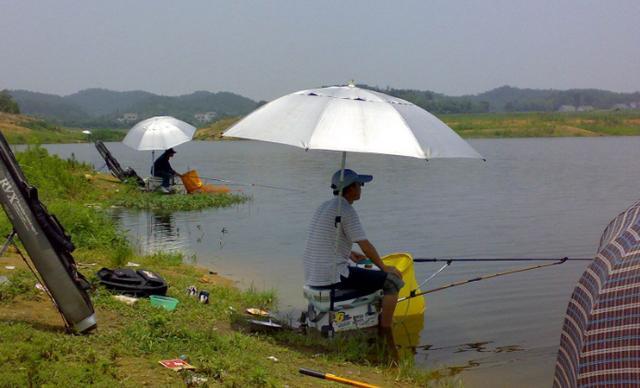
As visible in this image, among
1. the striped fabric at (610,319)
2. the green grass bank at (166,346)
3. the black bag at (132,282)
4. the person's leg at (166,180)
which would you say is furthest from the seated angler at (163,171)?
the striped fabric at (610,319)

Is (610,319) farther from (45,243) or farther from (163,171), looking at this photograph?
(163,171)

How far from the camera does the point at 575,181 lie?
2411 cm

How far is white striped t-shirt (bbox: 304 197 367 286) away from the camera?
638 centimetres

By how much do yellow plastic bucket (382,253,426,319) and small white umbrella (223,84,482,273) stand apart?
53.9 inches

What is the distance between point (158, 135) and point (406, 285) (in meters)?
11.7

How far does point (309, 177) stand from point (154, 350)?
21465 mm

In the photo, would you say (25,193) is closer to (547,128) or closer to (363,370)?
(363,370)

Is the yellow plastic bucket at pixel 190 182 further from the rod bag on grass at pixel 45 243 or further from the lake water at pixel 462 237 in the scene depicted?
the rod bag on grass at pixel 45 243

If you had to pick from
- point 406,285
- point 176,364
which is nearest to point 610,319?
point 176,364

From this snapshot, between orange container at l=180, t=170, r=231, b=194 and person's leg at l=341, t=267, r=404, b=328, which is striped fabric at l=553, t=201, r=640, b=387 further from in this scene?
orange container at l=180, t=170, r=231, b=194

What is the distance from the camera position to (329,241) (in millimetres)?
6445

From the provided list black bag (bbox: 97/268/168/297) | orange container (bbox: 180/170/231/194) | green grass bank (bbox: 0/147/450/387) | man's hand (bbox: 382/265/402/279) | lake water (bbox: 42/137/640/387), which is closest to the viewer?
green grass bank (bbox: 0/147/450/387)

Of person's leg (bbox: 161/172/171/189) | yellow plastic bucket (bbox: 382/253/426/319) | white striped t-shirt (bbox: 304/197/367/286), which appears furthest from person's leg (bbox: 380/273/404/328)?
person's leg (bbox: 161/172/171/189)

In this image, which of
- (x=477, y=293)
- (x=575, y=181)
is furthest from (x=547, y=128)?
(x=477, y=293)
